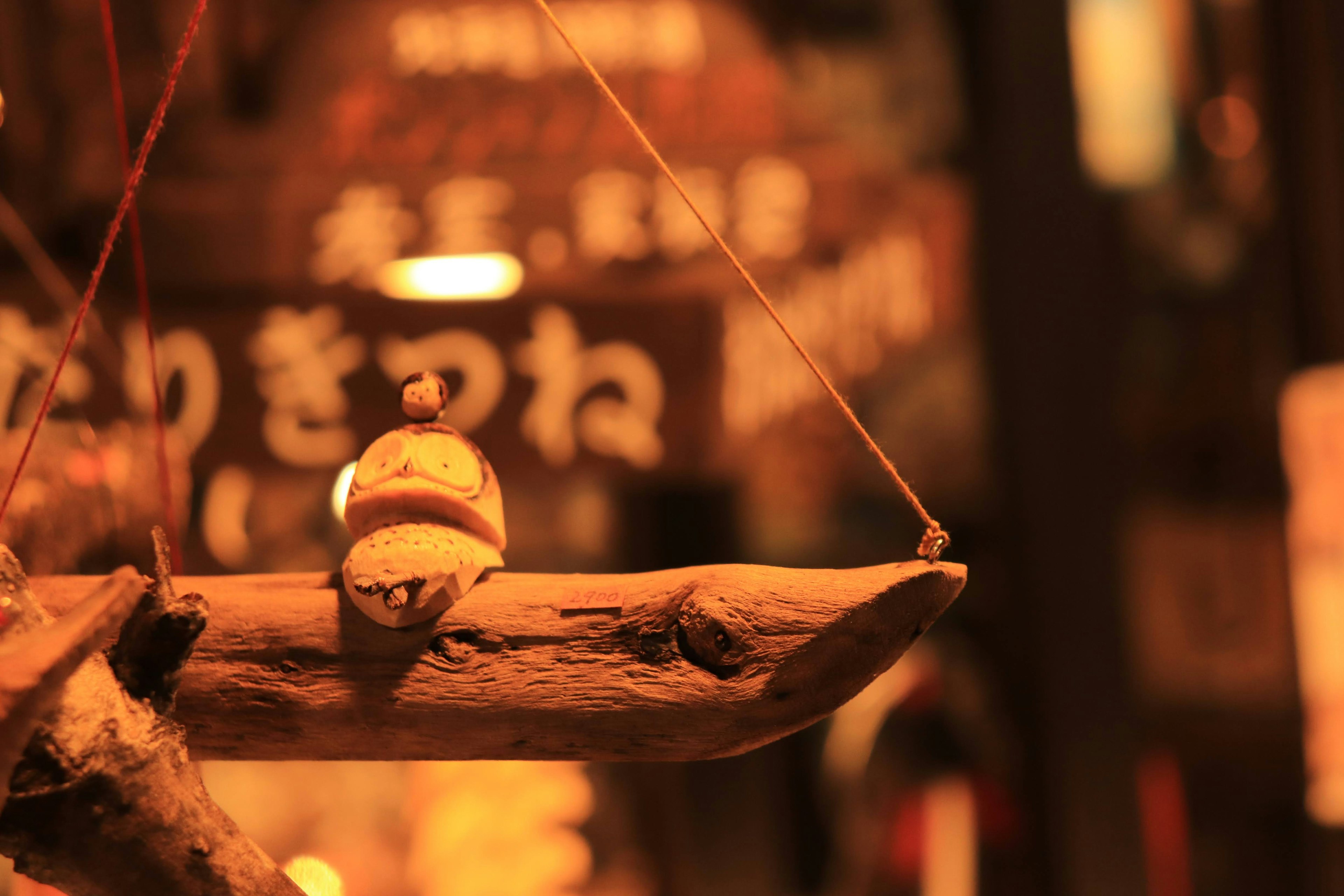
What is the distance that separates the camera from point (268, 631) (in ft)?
2.43

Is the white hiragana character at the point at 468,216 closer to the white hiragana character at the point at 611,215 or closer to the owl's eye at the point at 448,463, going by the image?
the white hiragana character at the point at 611,215

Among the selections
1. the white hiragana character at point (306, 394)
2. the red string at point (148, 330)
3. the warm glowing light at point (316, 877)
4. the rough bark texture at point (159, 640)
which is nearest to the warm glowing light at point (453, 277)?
the white hiragana character at point (306, 394)

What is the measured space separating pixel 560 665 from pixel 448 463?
6.8 inches

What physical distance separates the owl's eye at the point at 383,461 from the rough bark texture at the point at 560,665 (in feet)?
0.29

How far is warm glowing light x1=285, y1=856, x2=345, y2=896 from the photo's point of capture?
1050mm

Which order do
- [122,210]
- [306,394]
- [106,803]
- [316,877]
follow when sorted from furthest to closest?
[306,394] → [316,877] → [122,210] → [106,803]

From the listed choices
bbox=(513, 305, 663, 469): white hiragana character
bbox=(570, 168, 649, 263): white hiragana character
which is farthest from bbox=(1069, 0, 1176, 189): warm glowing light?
bbox=(513, 305, 663, 469): white hiragana character

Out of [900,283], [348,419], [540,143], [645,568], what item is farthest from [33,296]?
[900,283]

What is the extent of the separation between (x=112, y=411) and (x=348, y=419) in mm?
344

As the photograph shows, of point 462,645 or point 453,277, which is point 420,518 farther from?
point 453,277

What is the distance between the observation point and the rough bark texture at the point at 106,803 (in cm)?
62

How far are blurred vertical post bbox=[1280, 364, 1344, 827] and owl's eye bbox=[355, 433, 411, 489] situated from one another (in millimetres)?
1860

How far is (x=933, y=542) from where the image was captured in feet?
2.46

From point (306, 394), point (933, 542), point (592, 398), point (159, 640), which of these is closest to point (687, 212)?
point (592, 398)
